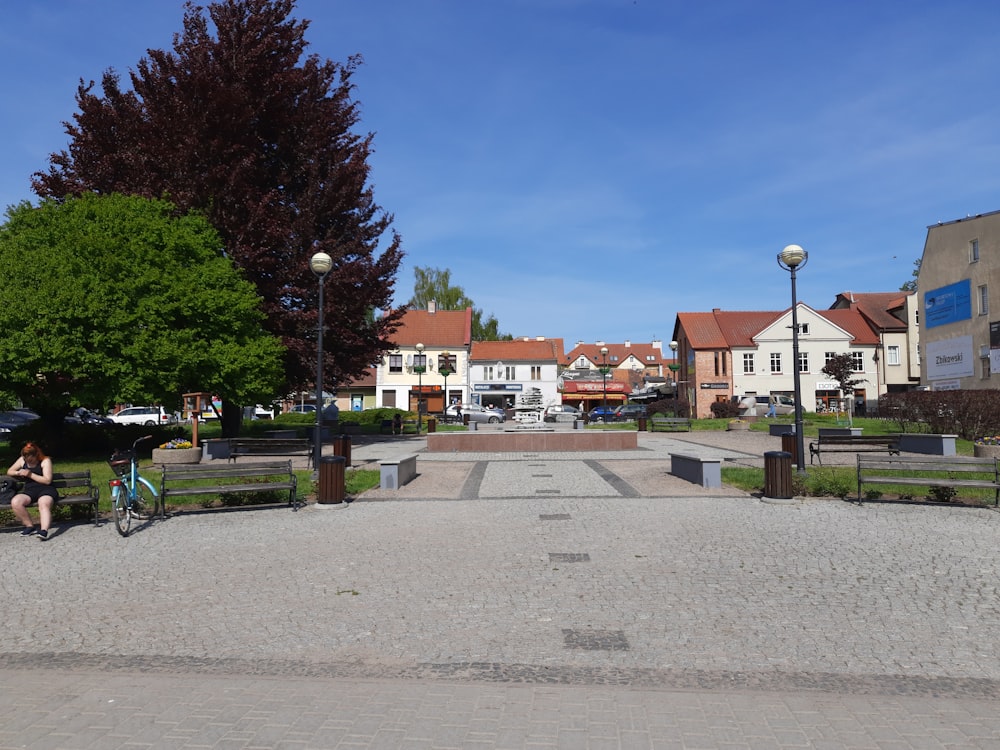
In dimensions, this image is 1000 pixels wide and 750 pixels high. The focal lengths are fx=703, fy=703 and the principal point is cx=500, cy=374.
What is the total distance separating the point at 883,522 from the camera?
9.56 meters

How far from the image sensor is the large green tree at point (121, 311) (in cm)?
1738

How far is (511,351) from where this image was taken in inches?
2687

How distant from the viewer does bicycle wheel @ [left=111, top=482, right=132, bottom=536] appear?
354 inches

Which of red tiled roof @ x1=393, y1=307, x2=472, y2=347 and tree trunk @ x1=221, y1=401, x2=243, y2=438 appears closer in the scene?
tree trunk @ x1=221, y1=401, x2=243, y2=438

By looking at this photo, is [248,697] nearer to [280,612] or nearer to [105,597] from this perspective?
[280,612]

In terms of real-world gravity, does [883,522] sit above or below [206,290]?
below

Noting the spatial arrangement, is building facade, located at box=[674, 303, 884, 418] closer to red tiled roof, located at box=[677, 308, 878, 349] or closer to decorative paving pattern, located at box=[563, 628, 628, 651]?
red tiled roof, located at box=[677, 308, 878, 349]

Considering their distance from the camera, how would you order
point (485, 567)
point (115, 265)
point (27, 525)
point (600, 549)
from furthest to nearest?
1. point (115, 265)
2. point (27, 525)
3. point (600, 549)
4. point (485, 567)

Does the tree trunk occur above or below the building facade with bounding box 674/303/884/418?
below

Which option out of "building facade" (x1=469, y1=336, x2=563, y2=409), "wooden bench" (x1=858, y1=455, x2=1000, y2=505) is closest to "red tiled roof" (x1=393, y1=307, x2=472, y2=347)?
"building facade" (x1=469, y1=336, x2=563, y2=409)

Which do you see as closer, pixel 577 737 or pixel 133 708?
pixel 577 737

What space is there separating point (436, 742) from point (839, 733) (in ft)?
6.85

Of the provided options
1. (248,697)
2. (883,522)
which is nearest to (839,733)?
(248,697)

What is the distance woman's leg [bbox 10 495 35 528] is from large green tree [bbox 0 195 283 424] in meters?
9.45
